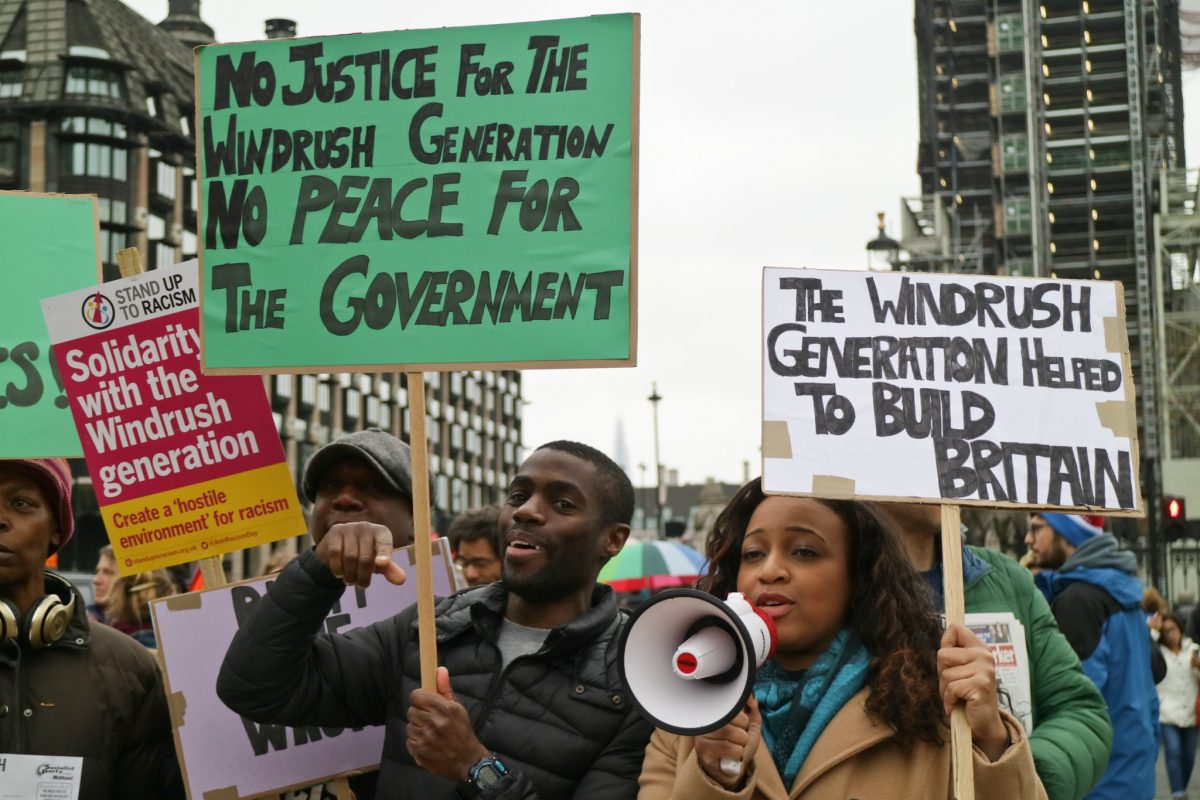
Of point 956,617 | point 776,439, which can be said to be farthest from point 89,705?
point 956,617

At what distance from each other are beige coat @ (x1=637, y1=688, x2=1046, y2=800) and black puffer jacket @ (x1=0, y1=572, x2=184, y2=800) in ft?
4.66

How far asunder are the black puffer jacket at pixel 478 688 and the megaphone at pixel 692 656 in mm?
529

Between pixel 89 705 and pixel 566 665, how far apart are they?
1.17m

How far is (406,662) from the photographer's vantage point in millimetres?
3857

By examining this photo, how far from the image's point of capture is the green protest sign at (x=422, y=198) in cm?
374

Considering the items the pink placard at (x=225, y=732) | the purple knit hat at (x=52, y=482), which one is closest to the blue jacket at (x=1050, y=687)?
the pink placard at (x=225, y=732)

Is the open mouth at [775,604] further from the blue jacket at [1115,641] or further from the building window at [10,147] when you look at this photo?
the building window at [10,147]

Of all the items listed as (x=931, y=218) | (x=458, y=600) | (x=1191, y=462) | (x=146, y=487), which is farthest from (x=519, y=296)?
(x=931, y=218)

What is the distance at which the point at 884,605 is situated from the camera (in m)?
3.41

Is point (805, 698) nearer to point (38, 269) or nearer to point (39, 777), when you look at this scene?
point (39, 777)

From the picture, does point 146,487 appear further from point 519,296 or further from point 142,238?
point 142,238

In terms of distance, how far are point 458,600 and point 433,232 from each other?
0.93 metres

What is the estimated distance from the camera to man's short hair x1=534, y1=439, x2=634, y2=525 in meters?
3.98

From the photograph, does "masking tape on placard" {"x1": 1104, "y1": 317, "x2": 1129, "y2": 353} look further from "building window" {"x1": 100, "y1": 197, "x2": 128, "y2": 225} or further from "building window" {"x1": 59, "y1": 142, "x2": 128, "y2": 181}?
"building window" {"x1": 59, "y1": 142, "x2": 128, "y2": 181}
